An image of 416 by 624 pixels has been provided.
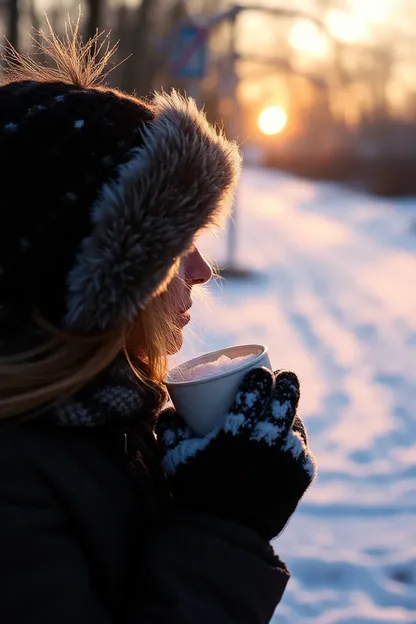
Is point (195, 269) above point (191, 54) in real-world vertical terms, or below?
below

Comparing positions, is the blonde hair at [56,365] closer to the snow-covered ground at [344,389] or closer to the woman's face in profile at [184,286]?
the woman's face in profile at [184,286]

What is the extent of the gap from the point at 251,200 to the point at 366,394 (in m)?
20.1

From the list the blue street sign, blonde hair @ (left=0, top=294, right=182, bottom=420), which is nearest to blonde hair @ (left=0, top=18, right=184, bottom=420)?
blonde hair @ (left=0, top=294, right=182, bottom=420)

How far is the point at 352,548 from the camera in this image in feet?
10.3

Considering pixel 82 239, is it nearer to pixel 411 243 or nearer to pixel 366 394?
pixel 366 394

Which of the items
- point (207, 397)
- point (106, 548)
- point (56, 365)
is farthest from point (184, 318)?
point (106, 548)

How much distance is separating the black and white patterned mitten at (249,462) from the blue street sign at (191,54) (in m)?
7.22

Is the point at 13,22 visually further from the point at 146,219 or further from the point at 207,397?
the point at 207,397

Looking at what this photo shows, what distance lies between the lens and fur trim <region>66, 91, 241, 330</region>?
46.4 inches

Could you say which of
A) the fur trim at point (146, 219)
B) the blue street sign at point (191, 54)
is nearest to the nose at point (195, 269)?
the fur trim at point (146, 219)

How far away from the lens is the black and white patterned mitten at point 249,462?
1.24 meters

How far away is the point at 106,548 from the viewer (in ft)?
3.78

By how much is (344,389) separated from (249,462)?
419cm

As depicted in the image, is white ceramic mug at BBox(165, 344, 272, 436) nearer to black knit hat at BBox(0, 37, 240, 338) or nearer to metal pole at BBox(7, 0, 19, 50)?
black knit hat at BBox(0, 37, 240, 338)
